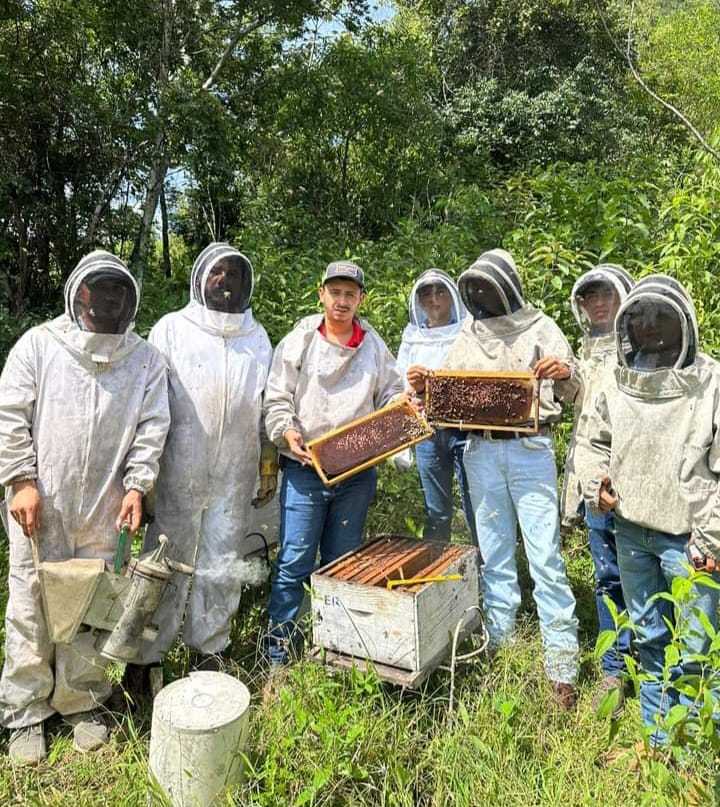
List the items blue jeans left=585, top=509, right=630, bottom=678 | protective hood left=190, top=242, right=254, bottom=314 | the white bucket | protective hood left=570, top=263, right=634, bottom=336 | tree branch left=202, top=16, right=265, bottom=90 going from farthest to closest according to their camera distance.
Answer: tree branch left=202, top=16, right=265, bottom=90 < protective hood left=190, top=242, right=254, bottom=314 < protective hood left=570, top=263, right=634, bottom=336 < blue jeans left=585, top=509, right=630, bottom=678 < the white bucket

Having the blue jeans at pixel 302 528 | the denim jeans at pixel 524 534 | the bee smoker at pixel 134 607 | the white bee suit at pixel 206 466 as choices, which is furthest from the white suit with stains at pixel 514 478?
the bee smoker at pixel 134 607

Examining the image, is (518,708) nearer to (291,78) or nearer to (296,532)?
(296,532)

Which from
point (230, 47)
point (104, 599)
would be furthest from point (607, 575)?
point (230, 47)

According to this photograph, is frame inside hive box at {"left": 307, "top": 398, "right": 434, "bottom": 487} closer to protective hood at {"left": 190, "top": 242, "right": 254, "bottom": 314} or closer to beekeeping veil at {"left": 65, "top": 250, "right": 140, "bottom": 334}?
protective hood at {"left": 190, "top": 242, "right": 254, "bottom": 314}

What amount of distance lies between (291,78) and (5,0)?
5550mm

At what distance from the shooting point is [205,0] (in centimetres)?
1030

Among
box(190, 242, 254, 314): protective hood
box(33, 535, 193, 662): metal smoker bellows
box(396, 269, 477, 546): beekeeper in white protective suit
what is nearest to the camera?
box(33, 535, 193, 662): metal smoker bellows

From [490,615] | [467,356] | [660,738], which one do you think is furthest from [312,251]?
[660,738]

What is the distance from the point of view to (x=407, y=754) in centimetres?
280

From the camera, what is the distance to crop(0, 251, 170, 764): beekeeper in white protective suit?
2.97m

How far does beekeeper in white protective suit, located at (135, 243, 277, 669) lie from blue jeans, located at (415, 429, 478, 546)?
109 cm

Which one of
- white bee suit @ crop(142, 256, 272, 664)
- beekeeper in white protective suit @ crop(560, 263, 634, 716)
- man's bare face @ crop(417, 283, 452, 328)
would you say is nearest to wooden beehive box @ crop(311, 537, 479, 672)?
beekeeper in white protective suit @ crop(560, 263, 634, 716)

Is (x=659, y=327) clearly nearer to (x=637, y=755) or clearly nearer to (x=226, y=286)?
(x=637, y=755)

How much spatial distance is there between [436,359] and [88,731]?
2892 millimetres
